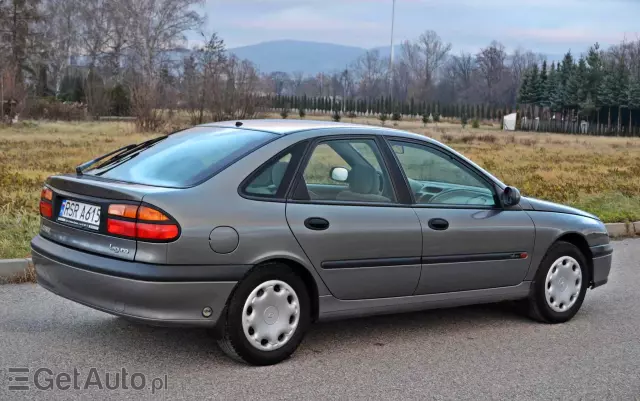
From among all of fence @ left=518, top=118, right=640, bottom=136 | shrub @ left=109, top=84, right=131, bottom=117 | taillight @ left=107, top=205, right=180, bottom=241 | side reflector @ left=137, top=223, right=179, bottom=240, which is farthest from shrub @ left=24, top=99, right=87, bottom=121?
side reflector @ left=137, top=223, right=179, bottom=240

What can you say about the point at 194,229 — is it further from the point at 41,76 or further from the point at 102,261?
the point at 41,76

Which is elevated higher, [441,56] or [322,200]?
[441,56]

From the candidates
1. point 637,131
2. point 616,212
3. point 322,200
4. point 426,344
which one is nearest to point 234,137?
point 322,200

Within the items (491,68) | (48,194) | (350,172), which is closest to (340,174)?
(350,172)

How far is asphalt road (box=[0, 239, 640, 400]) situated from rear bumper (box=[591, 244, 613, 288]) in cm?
31

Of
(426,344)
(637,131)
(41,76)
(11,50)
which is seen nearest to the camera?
(426,344)

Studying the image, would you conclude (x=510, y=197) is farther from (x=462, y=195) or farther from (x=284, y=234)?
(x=284, y=234)

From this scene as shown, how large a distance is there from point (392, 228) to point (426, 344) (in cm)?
93

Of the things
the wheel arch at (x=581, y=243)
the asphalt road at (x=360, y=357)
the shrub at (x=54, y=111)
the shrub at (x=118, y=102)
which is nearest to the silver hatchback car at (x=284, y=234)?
the wheel arch at (x=581, y=243)

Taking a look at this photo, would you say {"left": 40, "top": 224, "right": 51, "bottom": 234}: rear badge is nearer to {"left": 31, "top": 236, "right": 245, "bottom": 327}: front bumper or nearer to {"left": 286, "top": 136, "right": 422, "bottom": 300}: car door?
{"left": 31, "top": 236, "right": 245, "bottom": 327}: front bumper

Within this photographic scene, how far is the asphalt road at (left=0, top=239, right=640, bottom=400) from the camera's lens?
4691mm

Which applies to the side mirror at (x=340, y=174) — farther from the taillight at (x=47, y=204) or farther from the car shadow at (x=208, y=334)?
the taillight at (x=47, y=204)

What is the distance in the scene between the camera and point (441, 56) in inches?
4843

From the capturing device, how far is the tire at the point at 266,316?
4.93 m
